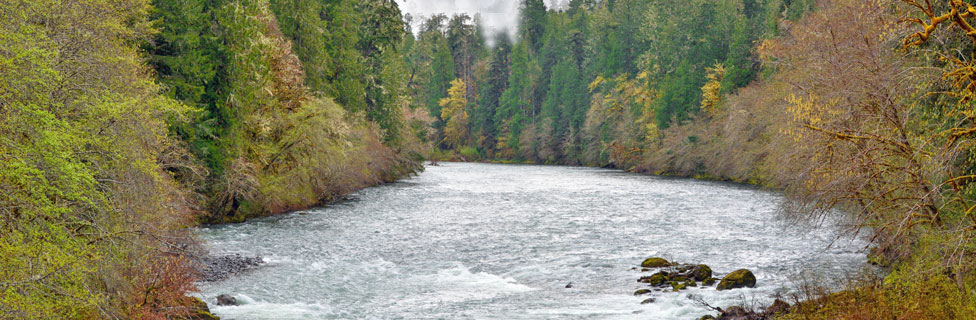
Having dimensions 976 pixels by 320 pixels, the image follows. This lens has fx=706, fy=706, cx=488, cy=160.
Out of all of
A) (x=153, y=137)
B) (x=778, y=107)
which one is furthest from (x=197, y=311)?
(x=778, y=107)

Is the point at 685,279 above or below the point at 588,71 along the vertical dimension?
below

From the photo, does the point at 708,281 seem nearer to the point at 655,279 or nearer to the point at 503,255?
the point at 655,279

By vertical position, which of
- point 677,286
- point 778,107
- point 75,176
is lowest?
point 677,286

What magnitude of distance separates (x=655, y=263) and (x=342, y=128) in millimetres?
18400

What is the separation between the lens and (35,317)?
6.98 m

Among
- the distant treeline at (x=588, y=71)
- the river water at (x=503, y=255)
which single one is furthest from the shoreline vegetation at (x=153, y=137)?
the distant treeline at (x=588, y=71)

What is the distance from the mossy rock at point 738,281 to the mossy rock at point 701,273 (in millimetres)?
534

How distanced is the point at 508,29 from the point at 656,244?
9313 centimetres

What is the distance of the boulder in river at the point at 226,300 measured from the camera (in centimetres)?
1324

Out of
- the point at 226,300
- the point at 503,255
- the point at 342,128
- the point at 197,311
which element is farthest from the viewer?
the point at 342,128

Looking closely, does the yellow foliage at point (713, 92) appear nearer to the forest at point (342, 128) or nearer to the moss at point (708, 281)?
the forest at point (342, 128)

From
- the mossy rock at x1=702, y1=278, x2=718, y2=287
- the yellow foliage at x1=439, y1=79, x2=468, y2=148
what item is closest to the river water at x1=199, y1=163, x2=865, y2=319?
the mossy rock at x1=702, y1=278, x2=718, y2=287

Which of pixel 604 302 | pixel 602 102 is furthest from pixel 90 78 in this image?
pixel 602 102

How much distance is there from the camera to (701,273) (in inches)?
612
